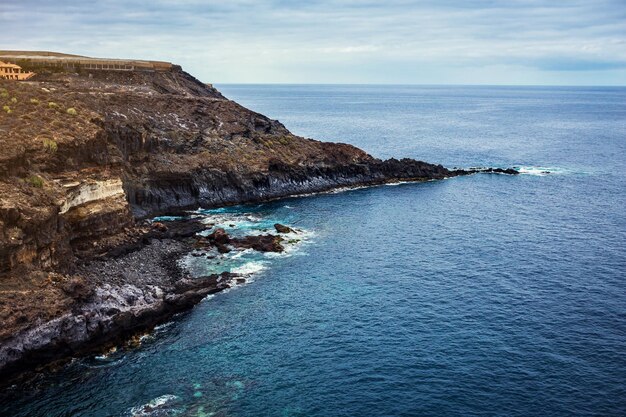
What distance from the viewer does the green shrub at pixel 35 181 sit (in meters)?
57.5

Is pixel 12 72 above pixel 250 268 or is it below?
above

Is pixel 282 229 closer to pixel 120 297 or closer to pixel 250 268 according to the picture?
pixel 250 268

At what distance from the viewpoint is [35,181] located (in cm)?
5772

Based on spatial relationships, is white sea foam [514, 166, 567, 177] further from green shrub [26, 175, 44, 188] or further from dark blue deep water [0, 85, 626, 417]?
green shrub [26, 175, 44, 188]

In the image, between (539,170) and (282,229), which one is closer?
(282,229)

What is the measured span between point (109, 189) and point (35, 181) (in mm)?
12531

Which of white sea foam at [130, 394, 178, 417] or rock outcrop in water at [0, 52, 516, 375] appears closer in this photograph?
white sea foam at [130, 394, 178, 417]

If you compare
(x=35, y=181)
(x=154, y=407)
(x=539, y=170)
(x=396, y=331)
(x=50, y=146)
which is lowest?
(x=154, y=407)

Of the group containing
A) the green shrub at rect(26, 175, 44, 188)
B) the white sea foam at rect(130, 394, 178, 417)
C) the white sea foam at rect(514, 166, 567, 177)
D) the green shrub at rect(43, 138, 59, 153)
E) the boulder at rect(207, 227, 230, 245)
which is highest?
the green shrub at rect(43, 138, 59, 153)

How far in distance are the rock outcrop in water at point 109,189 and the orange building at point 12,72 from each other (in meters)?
3.16

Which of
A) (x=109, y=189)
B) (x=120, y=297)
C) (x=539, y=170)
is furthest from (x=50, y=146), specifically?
(x=539, y=170)

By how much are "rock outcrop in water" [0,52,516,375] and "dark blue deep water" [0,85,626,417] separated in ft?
15.0

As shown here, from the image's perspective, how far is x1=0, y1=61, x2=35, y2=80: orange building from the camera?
109 metres

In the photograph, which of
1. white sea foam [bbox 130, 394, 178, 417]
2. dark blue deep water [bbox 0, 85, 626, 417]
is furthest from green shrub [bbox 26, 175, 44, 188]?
white sea foam [bbox 130, 394, 178, 417]
